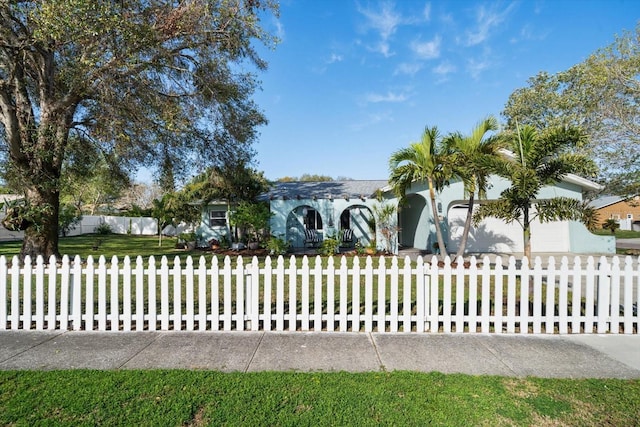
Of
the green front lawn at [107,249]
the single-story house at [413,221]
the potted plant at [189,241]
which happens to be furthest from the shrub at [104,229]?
the single-story house at [413,221]

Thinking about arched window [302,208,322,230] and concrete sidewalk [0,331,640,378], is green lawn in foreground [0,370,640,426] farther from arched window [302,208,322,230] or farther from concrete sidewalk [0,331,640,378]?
arched window [302,208,322,230]

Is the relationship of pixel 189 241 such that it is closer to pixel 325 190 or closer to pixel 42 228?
pixel 42 228

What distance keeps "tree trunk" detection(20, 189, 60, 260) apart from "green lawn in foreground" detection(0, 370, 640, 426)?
9.08 metres

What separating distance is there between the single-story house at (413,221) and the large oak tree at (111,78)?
5.99m

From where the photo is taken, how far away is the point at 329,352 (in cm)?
389

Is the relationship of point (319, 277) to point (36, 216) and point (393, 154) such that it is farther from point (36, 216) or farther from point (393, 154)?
point (36, 216)

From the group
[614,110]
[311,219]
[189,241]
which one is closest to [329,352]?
[311,219]

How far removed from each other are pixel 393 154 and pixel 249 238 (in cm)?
945

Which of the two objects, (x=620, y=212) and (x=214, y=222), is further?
(x=620, y=212)

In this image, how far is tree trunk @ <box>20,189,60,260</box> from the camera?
10.1 m

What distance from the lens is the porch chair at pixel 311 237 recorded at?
1741 cm

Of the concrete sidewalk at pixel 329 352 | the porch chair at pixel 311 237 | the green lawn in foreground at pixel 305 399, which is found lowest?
the concrete sidewalk at pixel 329 352

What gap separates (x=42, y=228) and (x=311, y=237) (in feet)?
36.4

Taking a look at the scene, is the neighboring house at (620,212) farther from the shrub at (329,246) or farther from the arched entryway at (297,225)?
the shrub at (329,246)
